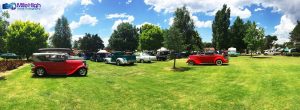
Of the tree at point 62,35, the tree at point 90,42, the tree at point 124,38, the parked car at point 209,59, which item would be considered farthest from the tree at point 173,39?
the tree at point 62,35

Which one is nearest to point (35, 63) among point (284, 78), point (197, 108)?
point (197, 108)

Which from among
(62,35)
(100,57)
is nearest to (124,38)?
(62,35)

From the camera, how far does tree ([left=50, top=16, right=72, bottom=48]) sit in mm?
101938

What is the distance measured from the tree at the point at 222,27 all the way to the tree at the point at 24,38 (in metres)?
39.3

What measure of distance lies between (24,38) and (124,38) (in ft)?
120

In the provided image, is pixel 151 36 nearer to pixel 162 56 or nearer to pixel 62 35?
pixel 62 35

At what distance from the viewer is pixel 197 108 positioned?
14812 mm

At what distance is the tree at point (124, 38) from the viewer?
82312 millimetres

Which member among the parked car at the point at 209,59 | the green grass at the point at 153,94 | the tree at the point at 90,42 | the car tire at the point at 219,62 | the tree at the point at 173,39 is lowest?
the green grass at the point at 153,94

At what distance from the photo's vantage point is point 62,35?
10362cm

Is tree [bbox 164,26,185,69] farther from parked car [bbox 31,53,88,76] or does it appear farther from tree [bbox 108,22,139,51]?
tree [bbox 108,22,139,51]

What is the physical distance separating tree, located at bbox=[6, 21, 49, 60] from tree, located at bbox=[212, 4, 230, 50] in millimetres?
39305

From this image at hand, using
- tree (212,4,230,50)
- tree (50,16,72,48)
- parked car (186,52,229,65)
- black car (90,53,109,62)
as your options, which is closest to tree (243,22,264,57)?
tree (212,4,230,50)

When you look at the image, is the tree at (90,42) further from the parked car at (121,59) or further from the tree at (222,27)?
the parked car at (121,59)
